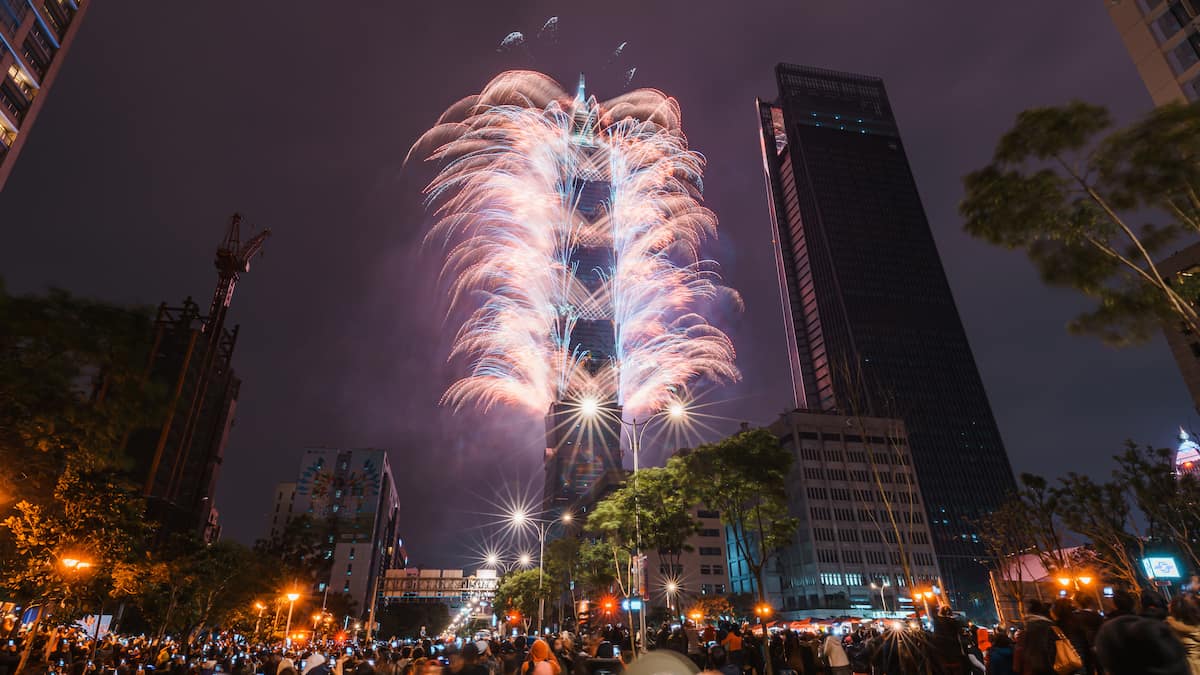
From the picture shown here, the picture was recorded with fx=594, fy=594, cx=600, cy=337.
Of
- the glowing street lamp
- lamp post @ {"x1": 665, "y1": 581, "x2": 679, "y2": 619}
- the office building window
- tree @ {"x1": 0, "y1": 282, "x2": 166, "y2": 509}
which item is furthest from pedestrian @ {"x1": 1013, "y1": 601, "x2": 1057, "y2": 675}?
the glowing street lamp

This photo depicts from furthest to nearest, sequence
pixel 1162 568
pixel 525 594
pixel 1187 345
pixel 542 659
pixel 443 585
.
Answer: pixel 443 585 → pixel 525 594 → pixel 1187 345 → pixel 1162 568 → pixel 542 659

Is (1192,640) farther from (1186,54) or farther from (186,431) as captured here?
(186,431)

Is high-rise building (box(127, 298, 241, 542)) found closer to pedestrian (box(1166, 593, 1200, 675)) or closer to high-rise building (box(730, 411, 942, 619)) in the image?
pedestrian (box(1166, 593, 1200, 675))

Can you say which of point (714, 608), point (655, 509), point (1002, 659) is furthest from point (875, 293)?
point (1002, 659)

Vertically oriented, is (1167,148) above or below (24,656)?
above

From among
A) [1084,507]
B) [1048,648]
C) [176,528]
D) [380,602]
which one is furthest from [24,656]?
[380,602]

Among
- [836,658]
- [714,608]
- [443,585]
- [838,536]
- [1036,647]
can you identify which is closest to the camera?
[1036,647]

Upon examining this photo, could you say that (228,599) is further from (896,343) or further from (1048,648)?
(896,343)
